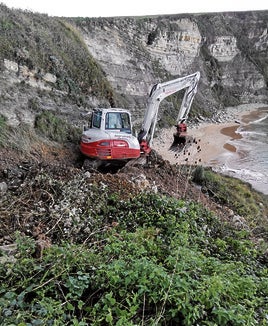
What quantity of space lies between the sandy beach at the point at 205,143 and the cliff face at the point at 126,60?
320 cm

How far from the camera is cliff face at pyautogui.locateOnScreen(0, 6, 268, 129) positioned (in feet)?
45.9

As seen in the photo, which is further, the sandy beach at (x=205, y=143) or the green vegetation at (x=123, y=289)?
the sandy beach at (x=205, y=143)

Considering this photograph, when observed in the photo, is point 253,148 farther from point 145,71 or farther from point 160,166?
point 160,166

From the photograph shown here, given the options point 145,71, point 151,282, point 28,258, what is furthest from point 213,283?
point 145,71

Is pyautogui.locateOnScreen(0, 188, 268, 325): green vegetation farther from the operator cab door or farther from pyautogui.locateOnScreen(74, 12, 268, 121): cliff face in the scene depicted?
pyautogui.locateOnScreen(74, 12, 268, 121): cliff face

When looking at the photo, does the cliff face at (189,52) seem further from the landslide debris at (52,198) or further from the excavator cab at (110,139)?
the landslide debris at (52,198)

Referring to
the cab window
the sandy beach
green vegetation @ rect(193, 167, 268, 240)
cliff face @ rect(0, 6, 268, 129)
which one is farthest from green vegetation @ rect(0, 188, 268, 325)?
the sandy beach

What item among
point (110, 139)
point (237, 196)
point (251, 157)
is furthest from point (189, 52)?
point (110, 139)

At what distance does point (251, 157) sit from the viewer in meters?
25.3

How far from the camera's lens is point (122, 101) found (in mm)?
26953

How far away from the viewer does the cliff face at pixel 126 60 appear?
1400cm

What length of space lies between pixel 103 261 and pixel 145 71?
31698 mm

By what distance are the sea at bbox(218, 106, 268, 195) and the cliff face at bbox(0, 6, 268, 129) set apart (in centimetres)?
694

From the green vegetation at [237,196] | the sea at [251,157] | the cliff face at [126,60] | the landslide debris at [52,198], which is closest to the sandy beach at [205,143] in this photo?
the sea at [251,157]
